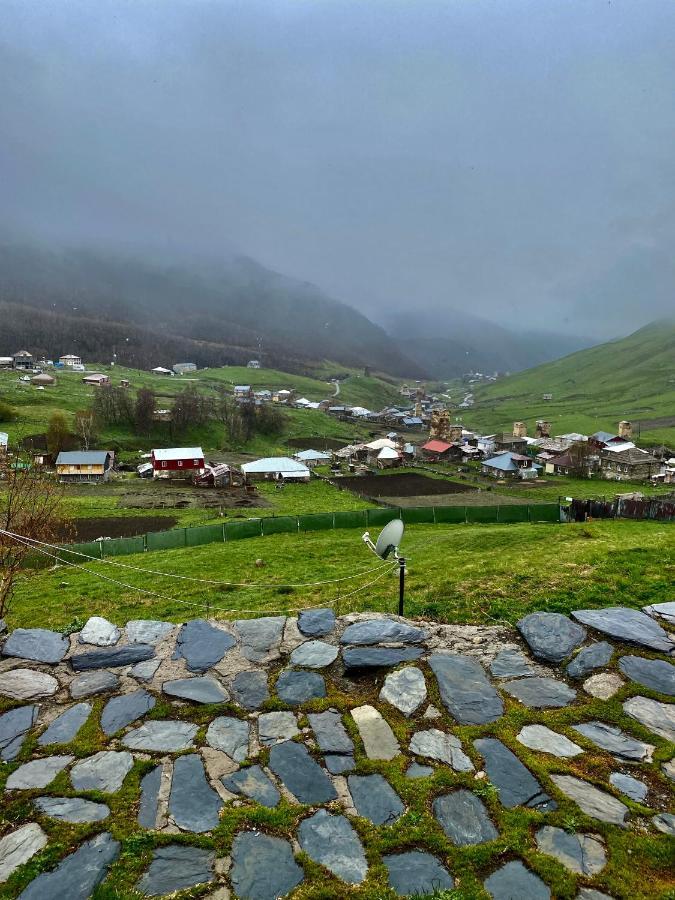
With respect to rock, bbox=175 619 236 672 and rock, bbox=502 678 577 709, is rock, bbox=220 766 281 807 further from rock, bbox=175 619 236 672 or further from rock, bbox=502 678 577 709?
rock, bbox=502 678 577 709

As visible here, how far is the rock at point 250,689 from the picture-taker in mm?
6822

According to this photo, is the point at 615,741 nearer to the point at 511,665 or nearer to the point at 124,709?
the point at 511,665

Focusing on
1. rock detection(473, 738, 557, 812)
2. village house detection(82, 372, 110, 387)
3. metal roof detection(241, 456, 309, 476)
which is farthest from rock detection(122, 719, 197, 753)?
village house detection(82, 372, 110, 387)

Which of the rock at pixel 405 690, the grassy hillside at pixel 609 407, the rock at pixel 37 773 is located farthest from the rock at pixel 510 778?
the grassy hillside at pixel 609 407

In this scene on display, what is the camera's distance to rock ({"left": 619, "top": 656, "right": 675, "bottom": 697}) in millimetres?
6984

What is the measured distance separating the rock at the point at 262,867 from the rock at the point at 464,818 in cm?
151

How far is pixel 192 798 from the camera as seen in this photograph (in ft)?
17.3

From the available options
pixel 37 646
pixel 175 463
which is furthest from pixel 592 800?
pixel 175 463

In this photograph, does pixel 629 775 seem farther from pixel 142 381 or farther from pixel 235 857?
pixel 142 381

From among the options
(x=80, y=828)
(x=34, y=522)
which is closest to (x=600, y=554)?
(x=80, y=828)

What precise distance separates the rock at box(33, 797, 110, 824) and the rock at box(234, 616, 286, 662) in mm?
2996

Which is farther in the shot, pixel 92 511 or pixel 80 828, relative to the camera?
pixel 92 511

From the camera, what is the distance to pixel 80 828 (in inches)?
191

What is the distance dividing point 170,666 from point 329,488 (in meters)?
54.9
